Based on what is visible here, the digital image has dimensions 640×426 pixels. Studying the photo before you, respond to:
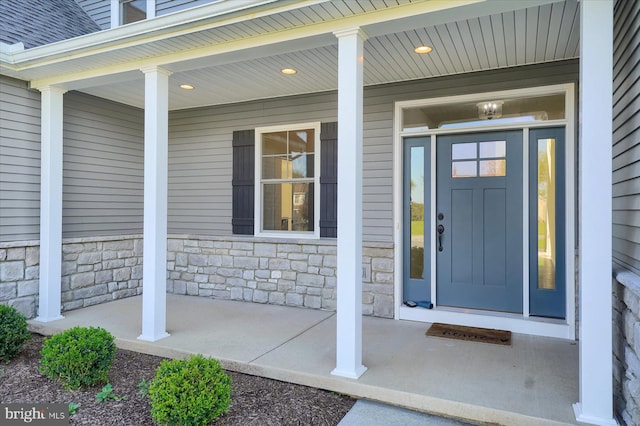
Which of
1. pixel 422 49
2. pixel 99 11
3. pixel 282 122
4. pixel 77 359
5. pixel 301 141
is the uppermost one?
pixel 99 11

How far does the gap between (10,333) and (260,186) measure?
2.94 meters

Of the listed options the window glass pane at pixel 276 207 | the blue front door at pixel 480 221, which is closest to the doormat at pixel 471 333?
the blue front door at pixel 480 221

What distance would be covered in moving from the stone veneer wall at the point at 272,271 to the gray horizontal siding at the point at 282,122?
9.8 inches

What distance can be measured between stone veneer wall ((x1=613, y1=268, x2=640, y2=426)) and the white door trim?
4.27 ft

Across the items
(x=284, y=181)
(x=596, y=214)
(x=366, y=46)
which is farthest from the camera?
(x=284, y=181)

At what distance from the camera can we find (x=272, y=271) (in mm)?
5125

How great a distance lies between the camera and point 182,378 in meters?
2.36

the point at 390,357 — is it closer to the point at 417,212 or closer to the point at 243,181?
the point at 417,212

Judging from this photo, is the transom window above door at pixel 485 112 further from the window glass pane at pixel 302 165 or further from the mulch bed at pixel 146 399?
the mulch bed at pixel 146 399

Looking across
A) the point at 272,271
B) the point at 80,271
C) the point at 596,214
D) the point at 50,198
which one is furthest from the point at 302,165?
the point at 596,214

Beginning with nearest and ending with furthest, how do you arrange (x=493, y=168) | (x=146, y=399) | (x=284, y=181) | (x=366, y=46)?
(x=146, y=399)
(x=366, y=46)
(x=493, y=168)
(x=284, y=181)

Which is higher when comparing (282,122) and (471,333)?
(282,122)

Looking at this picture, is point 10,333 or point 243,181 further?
point 243,181

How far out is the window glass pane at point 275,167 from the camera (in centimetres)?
522
